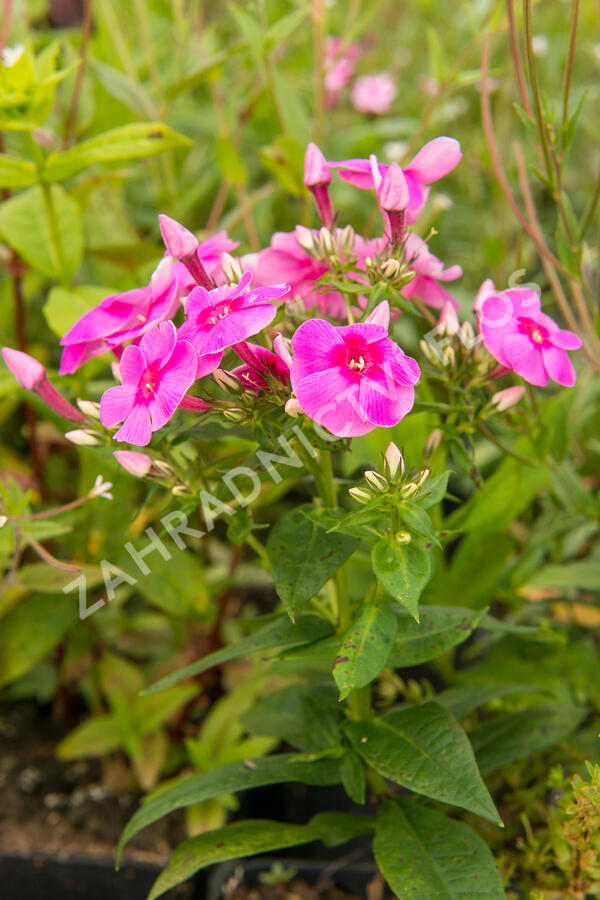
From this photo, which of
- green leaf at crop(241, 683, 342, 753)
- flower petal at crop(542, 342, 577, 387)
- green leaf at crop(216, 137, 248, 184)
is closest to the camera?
flower petal at crop(542, 342, 577, 387)

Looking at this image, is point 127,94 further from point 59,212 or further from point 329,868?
point 329,868

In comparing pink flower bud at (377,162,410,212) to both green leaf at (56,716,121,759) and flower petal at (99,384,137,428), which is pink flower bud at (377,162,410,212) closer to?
flower petal at (99,384,137,428)

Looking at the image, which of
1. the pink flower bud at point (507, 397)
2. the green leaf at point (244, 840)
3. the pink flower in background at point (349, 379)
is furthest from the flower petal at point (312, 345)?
the green leaf at point (244, 840)

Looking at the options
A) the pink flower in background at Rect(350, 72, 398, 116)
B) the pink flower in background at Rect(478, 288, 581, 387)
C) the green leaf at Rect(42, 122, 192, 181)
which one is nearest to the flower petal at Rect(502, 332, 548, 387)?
the pink flower in background at Rect(478, 288, 581, 387)

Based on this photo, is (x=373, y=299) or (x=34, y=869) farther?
(x=34, y=869)

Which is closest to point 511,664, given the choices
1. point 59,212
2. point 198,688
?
point 198,688

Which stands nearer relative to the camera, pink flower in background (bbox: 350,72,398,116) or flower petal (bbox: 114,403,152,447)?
flower petal (bbox: 114,403,152,447)

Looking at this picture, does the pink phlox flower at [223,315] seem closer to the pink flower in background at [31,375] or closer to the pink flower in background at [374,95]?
the pink flower in background at [31,375]
